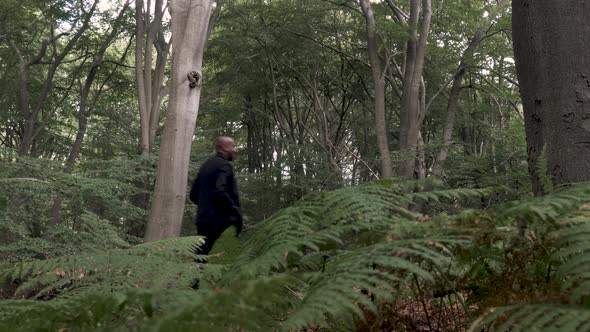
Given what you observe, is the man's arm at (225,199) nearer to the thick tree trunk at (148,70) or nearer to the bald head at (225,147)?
the bald head at (225,147)

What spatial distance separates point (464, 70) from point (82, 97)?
11.7 metres

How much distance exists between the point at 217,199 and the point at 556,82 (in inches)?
110

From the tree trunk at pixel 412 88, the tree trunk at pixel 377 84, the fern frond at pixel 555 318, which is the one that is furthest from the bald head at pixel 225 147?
the tree trunk at pixel 377 84

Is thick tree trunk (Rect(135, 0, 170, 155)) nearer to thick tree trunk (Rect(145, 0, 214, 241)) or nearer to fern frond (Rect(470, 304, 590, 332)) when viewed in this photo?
thick tree trunk (Rect(145, 0, 214, 241))

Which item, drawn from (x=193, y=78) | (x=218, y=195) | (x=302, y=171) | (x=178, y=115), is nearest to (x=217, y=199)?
(x=218, y=195)

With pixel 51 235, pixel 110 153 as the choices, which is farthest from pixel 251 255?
pixel 110 153

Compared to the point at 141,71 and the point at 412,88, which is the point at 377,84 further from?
Answer: the point at 141,71

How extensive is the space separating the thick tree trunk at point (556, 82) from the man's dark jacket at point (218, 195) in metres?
2.40

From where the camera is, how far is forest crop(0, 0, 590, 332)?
44.3 inches

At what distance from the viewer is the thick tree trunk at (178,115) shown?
22.5ft

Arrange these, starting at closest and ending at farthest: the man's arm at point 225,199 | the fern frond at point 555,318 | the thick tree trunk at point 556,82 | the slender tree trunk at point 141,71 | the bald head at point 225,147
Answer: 1. the fern frond at point 555,318
2. the thick tree trunk at point 556,82
3. the man's arm at point 225,199
4. the bald head at point 225,147
5. the slender tree trunk at point 141,71

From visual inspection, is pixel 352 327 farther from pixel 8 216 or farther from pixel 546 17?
pixel 8 216

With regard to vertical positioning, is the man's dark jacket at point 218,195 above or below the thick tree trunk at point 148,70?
below

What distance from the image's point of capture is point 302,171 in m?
20.8
